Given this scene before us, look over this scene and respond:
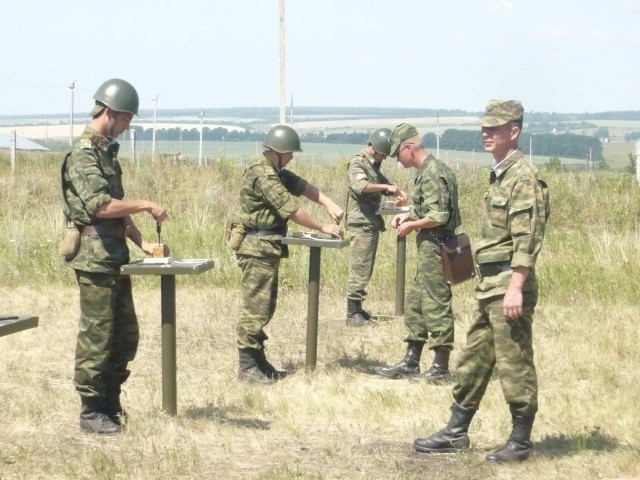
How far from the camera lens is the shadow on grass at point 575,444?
7.13 meters

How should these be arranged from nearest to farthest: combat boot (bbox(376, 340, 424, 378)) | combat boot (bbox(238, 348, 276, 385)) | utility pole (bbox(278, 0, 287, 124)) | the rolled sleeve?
1. the rolled sleeve
2. combat boot (bbox(238, 348, 276, 385))
3. combat boot (bbox(376, 340, 424, 378))
4. utility pole (bbox(278, 0, 287, 124))

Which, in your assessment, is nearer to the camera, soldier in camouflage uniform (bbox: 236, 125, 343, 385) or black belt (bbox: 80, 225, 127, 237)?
black belt (bbox: 80, 225, 127, 237)

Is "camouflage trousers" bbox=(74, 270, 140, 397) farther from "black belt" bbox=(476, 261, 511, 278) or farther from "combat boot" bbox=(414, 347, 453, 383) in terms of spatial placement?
"combat boot" bbox=(414, 347, 453, 383)

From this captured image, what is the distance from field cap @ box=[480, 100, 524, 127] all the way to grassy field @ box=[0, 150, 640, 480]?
6.46 feet

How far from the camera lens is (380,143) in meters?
12.0

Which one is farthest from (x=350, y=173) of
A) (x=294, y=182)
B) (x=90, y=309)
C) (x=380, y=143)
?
(x=90, y=309)

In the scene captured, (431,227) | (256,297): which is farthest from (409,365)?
(256,297)

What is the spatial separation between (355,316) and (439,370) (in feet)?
8.97

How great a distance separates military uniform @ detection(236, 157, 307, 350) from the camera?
930 centimetres

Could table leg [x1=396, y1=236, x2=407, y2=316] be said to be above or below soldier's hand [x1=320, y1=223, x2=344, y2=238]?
below

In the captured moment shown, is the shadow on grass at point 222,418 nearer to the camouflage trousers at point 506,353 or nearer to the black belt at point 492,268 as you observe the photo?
the camouflage trousers at point 506,353

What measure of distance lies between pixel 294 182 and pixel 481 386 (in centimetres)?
312

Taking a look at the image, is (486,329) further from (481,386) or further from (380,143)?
(380,143)

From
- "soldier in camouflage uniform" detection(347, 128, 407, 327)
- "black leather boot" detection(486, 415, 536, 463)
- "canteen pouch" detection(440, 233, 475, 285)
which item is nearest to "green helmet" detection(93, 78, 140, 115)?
"canteen pouch" detection(440, 233, 475, 285)
